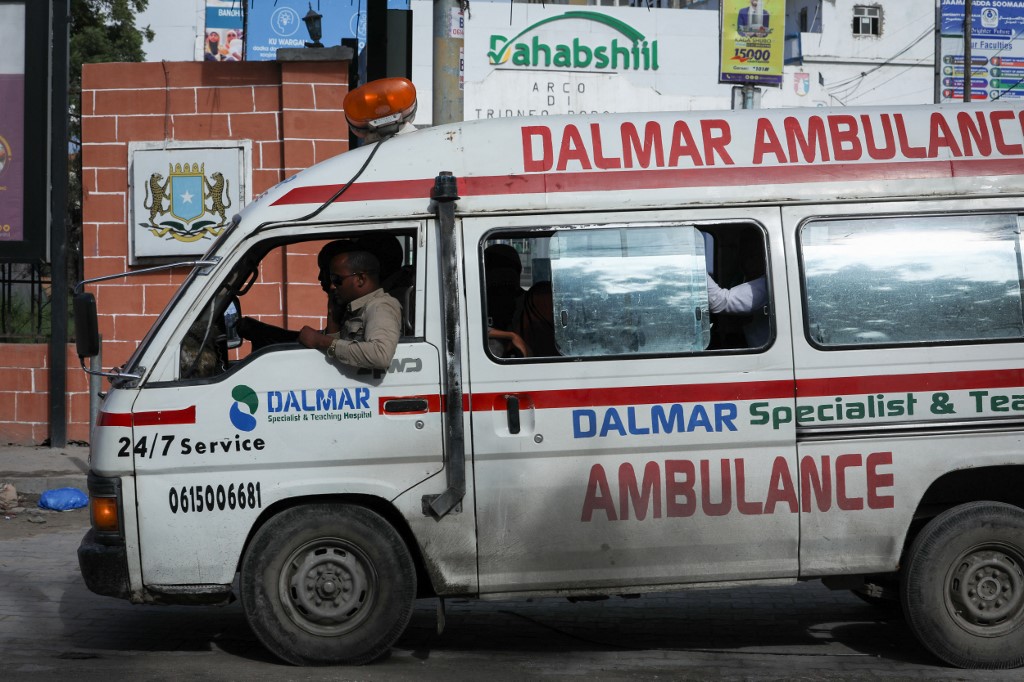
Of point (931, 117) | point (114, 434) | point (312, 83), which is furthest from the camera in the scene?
point (312, 83)

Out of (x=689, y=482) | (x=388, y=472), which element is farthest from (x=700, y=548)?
(x=388, y=472)

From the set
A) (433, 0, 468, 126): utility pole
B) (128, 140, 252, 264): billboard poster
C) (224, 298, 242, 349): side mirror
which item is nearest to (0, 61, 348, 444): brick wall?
(128, 140, 252, 264): billboard poster

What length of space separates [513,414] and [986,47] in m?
35.7

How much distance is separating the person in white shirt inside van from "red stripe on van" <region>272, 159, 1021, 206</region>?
1.11 feet

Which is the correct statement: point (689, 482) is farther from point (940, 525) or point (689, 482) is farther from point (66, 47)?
point (66, 47)

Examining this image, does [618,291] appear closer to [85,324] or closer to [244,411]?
[244,411]

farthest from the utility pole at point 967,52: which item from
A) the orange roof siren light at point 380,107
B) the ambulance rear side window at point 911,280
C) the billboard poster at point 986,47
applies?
the orange roof siren light at point 380,107

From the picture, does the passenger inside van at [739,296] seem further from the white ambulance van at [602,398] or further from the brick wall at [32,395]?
the brick wall at [32,395]

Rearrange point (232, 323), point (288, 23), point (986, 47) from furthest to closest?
1. point (986, 47)
2. point (288, 23)
3. point (232, 323)

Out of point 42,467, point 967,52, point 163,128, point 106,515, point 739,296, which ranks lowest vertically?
point 42,467

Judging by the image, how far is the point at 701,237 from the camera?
215 inches

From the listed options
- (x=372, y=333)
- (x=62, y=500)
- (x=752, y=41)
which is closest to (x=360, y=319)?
(x=372, y=333)

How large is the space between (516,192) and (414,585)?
73.0 inches

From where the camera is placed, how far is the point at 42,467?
10.8 metres
